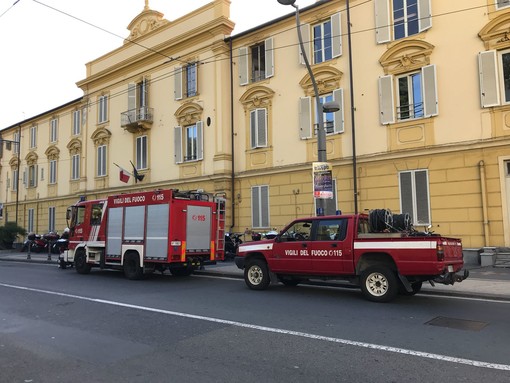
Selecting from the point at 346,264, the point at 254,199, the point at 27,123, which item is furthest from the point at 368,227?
the point at 27,123

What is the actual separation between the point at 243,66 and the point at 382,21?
7316 mm

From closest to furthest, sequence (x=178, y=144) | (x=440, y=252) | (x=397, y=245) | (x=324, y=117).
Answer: (x=440, y=252), (x=397, y=245), (x=324, y=117), (x=178, y=144)

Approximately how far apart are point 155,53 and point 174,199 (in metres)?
15.4

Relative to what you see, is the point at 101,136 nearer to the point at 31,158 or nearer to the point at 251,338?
the point at 31,158

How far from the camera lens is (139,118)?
26.1 metres

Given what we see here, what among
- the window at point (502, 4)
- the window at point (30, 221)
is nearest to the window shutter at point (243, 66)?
the window at point (502, 4)

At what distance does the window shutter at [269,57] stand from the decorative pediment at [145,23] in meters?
7.87

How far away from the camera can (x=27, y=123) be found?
3794 centimetres

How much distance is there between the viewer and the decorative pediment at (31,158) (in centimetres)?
3669

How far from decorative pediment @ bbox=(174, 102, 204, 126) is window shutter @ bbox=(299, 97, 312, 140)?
20.2 feet

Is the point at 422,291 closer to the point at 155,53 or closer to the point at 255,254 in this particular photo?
the point at 255,254

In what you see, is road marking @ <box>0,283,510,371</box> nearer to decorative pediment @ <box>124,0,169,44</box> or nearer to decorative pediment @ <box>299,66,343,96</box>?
decorative pediment @ <box>299,66,343,96</box>

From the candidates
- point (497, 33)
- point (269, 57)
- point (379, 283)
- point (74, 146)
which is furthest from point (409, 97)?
point (74, 146)

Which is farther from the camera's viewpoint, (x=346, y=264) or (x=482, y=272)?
(x=482, y=272)
